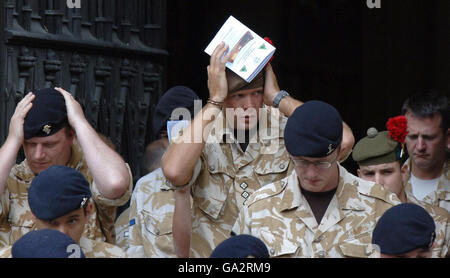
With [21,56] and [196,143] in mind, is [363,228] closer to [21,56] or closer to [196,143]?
[196,143]

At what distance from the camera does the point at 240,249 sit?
11.9 ft

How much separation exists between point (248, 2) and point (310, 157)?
4132 mm

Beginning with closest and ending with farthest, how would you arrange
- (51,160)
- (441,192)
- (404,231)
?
(404,231) → (51,160) → (441,192)

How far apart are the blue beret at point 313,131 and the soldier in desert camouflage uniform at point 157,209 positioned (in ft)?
3.91

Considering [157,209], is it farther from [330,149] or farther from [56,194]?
[330,149]

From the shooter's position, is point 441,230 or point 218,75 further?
point 441,230

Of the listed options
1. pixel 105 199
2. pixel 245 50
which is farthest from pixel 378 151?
pixel 105 199

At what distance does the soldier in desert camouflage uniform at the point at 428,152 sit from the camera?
5.54m

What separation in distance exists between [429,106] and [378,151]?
674mm

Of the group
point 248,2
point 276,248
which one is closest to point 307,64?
point 248,2

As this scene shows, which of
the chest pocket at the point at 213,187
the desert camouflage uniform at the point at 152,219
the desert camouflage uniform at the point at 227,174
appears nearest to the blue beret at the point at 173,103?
the desert camouflage uniform at the point at 152,219

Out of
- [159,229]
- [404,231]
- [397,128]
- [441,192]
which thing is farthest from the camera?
[441,192]

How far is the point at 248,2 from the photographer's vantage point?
8.11 meters

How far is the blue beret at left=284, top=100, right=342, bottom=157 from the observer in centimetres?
412
